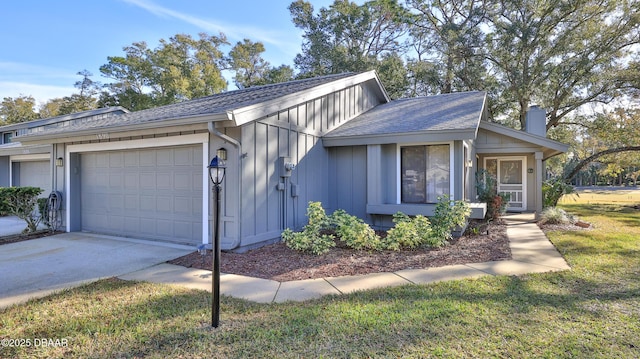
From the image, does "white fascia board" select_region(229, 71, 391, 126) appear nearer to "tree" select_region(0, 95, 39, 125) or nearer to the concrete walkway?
the concrete walkway

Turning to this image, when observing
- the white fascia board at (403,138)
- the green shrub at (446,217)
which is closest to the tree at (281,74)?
the white fascia board at (403,138)

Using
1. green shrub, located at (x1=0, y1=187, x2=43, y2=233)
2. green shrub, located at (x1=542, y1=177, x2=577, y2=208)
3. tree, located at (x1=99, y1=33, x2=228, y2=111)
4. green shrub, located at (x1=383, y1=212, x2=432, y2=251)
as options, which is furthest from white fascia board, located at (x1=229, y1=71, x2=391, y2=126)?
tree, located at (x1=99, y1=33, x2=228, y2=111)

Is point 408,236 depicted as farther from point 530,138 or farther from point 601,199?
point 601,199

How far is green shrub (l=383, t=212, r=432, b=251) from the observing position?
6297 mm

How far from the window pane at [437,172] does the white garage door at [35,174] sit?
13145 millimetres

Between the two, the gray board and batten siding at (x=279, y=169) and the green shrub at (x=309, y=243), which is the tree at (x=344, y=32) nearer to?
the gray board and batten siding at (x=279, y=169)

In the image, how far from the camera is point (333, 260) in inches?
219

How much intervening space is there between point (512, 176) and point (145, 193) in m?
12.6

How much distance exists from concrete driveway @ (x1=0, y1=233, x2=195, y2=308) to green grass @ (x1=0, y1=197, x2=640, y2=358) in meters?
0.52

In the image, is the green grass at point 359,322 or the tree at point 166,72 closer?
the green grass at point 359,322

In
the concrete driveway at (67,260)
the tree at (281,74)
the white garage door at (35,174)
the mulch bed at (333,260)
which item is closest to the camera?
the concrete driveway at (67,260)

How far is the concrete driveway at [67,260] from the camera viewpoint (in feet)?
14.1

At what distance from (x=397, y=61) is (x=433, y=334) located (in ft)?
66.9

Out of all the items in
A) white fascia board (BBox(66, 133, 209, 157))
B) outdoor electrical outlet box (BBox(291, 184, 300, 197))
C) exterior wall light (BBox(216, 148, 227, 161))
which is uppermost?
white fascia board (BBox(66, 133, 209, 157))
